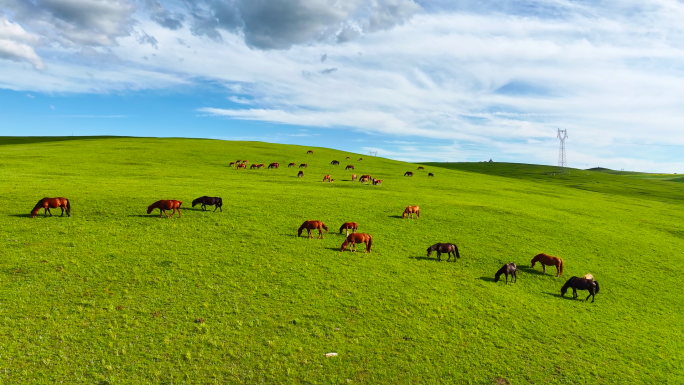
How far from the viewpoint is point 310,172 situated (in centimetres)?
6438

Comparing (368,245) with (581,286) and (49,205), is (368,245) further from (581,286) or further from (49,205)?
(49,205)

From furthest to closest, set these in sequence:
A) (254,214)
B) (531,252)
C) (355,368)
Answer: (254,214), (531,252), (355,368)

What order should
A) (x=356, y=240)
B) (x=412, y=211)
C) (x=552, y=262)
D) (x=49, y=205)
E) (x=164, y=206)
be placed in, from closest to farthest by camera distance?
(x=552, y=262) → (x=356, y=240) → (x=49, y=205) → (x=164, y=206) → (x=412, y=211)

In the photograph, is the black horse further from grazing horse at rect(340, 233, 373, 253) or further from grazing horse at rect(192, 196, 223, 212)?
grazing horse at rect(192, 196, 223, 212)

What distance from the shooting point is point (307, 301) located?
16.3 m

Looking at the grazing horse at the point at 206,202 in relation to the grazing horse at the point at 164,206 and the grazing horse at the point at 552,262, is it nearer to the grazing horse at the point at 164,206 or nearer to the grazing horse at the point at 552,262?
the grazing horse at the point at 164,206

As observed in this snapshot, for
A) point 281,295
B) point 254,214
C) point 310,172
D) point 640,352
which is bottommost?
point 640,352

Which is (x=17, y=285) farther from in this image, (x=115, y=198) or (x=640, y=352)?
(x=640, y=352)

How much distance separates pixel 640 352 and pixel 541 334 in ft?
13.6

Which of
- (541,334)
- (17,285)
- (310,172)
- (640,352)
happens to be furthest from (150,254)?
(310,172)

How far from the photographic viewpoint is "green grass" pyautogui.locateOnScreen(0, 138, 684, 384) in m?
12.4

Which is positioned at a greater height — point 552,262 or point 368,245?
point 368,245

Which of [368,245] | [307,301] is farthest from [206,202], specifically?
[307,301]

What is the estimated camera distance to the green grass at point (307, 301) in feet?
40.7
